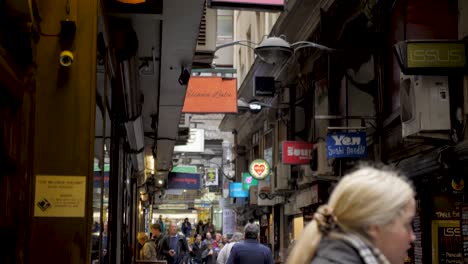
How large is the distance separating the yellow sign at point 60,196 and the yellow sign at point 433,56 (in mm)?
7429

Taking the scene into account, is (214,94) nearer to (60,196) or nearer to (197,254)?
(197,254)

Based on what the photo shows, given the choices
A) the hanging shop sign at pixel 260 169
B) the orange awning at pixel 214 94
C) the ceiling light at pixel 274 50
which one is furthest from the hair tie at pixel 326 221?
the hanging shop sign at pixel 260 169

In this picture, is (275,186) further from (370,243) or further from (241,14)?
(370,243)

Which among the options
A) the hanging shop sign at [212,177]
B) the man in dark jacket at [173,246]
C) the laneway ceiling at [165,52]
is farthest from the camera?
the hanging shop sign at [212,177]

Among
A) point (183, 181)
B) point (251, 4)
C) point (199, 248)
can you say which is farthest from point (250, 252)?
point (183, 181)

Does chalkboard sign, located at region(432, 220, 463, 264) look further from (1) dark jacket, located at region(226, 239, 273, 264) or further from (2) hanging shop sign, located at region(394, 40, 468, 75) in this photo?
(1) dark jacket, located at region(226, 239, 273, 264)

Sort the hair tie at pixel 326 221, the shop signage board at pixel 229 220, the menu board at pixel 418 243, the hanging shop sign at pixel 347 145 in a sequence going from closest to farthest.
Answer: the hair tie at pixel 326 221
the menu board at pixel 418 243
the hanging shop sign at pixel 347 145
the shop signage board at pixel 229 220

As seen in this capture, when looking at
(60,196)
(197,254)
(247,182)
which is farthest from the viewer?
(247,182)

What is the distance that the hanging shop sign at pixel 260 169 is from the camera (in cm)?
2585

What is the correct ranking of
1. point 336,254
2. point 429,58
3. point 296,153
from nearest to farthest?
point 336,254, point 429,58, point 296,153

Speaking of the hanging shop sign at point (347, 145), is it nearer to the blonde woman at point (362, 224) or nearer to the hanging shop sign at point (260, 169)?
the hanging shop sign at point (260, 169)

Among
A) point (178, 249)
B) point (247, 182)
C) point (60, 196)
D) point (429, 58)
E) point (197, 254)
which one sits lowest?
point (197, 254)

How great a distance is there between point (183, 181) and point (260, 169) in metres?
5.25

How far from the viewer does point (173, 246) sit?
20.2 m
